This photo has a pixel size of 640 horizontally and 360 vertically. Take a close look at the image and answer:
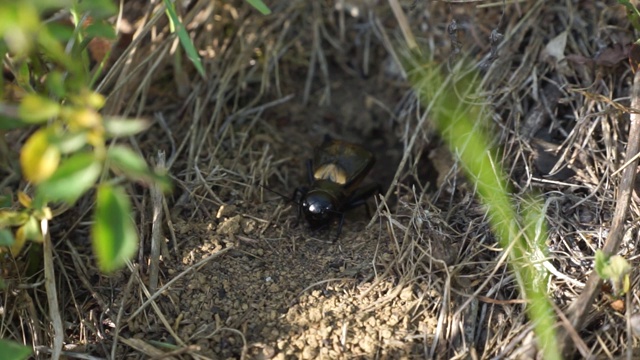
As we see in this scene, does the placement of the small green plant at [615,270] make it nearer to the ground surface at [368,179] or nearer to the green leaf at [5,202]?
the ground surface at [368,179]

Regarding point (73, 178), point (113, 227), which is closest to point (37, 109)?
point (73, 178)

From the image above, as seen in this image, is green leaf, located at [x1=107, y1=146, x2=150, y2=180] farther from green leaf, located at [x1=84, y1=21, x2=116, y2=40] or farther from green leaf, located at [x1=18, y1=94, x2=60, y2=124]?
green leaf, located at [x1=84, y1=21, x2=116, y2=40]

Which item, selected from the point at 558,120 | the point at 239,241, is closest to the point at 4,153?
the point at 239,241

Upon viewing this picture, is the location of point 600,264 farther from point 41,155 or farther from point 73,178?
point 41,155

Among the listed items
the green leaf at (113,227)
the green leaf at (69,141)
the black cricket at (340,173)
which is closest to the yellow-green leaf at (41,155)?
the green leaf at (69,141)

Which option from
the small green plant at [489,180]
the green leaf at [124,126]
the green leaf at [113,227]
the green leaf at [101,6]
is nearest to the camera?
the green leaf at [124,126]

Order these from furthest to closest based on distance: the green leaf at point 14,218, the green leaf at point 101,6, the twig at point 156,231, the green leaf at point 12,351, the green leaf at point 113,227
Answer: the twig at point 156,231 → the green leaf at point 14,218 → the green leaf at point 12,351 → the green leaf at point 101,6 → the green leaf at point 113,227
